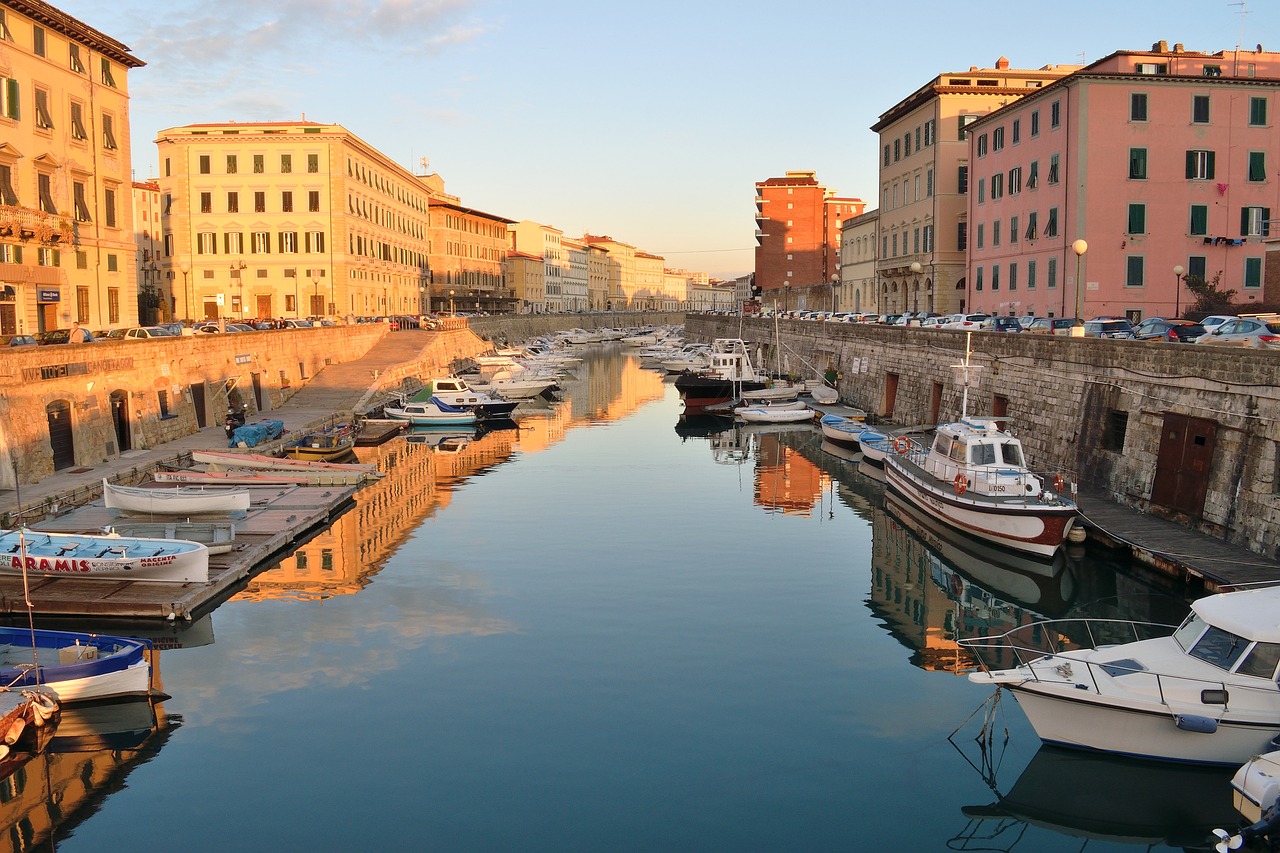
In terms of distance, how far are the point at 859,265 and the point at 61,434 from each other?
7132cm

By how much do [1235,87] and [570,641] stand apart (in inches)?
1822

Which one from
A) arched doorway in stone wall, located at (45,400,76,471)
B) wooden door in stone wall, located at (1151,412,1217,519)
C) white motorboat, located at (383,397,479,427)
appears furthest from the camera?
white motorboat, located at (383,397,479,427)

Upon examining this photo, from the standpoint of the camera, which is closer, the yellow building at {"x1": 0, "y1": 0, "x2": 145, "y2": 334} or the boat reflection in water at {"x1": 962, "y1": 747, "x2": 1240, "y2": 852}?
the boat reflection in water at {"x1": 962, "y1": 747, "x2": 1240, "y2": 852}

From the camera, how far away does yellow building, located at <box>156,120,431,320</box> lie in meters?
79.7

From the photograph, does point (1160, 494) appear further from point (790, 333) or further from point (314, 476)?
point (790, 333)

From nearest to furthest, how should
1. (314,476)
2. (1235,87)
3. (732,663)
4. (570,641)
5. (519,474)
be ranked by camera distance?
(732,663), (570,641), (314,476), (519,474), (1235,87)

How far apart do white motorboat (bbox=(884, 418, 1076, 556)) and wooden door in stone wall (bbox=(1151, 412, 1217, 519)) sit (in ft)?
8.09

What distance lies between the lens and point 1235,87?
163ft

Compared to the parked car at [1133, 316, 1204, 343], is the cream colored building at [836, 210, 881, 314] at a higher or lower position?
higher

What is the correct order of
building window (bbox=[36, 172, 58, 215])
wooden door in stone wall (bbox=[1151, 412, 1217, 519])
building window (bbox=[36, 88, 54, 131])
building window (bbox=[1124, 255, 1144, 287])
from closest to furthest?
wooden door in stone wall (bbox=[1151, 412, 1217, 519]), building window (bbox=[36, 88, 54, 131]), building window (bbox=[36, 172, 58, 215]), building window (bbox=[1124, 255, 1144, 287])

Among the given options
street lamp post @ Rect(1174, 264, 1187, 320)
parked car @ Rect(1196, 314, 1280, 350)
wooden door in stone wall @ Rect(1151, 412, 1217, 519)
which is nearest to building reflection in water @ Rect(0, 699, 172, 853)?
wooden door in stone wall @ Rect(1151, 412, 1217, 519)

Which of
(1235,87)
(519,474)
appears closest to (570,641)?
(519,474)

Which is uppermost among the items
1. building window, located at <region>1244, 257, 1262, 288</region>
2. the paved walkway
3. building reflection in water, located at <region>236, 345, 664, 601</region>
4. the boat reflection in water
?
building window, located at <region>1244, 257, 1262, 288</region>

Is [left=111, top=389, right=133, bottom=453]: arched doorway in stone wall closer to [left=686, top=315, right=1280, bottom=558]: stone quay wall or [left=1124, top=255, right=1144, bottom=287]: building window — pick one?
[left=686, top=315, right=1280, bottom=558]: stone quay wall
